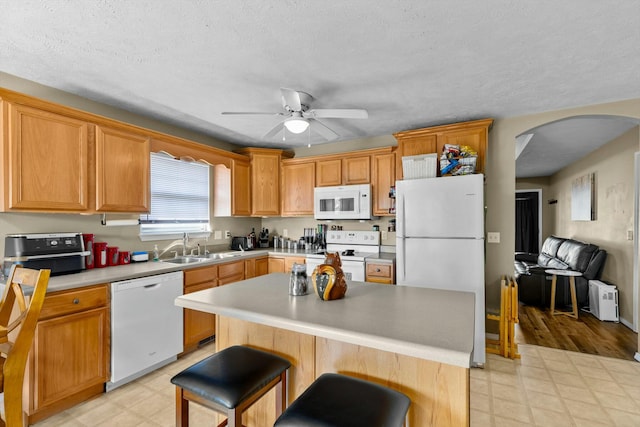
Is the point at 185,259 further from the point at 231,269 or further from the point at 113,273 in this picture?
the point at 113,273

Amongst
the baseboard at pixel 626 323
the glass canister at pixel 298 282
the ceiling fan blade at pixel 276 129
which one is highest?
the ceiling fan blade at pixel 276 129

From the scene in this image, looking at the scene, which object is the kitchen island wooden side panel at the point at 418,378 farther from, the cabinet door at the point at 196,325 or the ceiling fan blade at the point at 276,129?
the cabinet door at the point at 196,325

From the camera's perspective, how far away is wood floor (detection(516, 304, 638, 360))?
303cm

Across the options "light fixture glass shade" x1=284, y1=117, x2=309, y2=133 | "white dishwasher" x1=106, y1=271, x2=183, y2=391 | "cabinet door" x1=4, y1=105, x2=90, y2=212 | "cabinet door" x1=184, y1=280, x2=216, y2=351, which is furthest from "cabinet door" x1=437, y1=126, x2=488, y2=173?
"cabinet door" x1=4, y1=105, x2=90, y2=212

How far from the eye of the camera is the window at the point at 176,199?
3.28 m

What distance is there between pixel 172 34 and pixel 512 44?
Result: 203 cm

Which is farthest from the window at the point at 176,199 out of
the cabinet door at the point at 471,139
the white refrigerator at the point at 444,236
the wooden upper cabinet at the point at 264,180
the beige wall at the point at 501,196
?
the beige wall at the point at 501,196

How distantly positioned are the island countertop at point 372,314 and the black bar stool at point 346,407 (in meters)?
0.22

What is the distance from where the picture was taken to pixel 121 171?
266 centimetres

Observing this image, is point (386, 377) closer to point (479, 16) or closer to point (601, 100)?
point (479, 16)

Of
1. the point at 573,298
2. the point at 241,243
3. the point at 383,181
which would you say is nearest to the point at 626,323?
the point at 573,298

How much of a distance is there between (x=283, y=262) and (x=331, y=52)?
103 inches

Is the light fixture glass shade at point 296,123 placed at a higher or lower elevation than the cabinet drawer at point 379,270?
higher

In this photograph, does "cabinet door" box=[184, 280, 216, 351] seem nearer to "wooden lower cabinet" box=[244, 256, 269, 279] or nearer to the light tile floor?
the light tile floor
